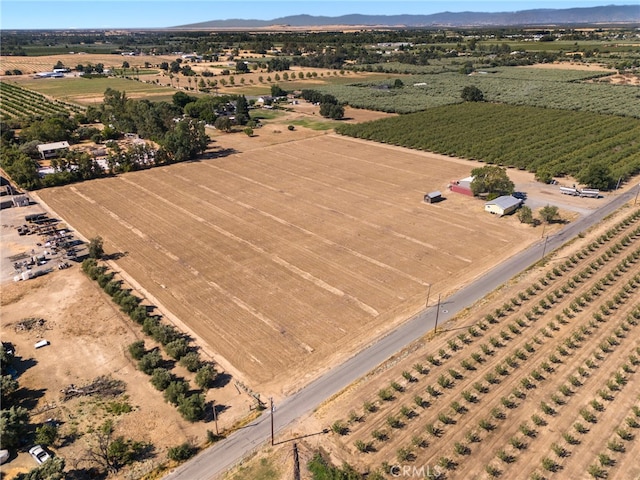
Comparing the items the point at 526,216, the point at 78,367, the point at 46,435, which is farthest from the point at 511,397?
the point at 526,216

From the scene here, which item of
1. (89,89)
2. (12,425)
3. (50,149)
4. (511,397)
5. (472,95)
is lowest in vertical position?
(511,397)

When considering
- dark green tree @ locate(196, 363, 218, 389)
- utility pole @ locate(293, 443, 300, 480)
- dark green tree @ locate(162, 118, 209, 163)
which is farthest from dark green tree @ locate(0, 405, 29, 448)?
dark green tree @ locate(162, 118, 209, 163)

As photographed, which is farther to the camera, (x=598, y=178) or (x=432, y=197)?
(x=598, y=178)

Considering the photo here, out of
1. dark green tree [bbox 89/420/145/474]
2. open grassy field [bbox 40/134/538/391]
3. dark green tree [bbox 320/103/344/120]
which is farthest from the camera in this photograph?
dark green tree [bbox 320/103/344/120]

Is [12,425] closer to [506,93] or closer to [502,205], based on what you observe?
[502,205]

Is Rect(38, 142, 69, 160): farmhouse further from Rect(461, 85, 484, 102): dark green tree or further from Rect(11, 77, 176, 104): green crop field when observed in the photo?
Rect(461, 85, 484, 102): dark green tree

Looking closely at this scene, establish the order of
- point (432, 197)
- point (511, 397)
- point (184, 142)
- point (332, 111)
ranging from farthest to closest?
point (332, 111)
point (184, 142)
point (432, 197)
point (511, 397)

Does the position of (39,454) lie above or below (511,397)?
above
